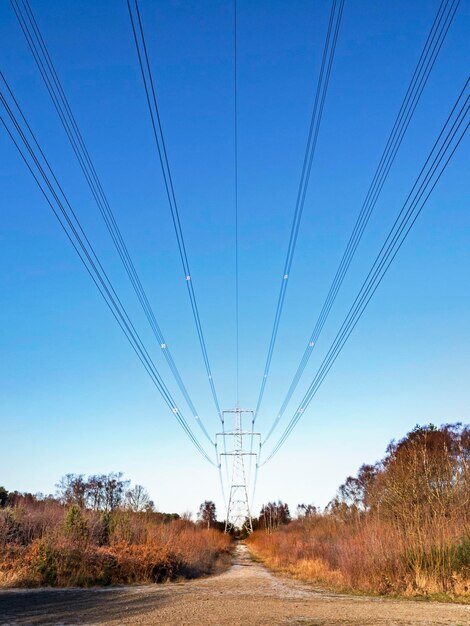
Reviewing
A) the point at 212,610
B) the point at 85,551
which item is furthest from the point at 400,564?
the point at 85,551

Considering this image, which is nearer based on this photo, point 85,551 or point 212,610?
point 212,610

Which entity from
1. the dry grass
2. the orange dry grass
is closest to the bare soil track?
the orange dry grass

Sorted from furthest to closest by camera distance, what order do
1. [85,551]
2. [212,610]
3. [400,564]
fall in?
[85,551] → [400,564] → [212,610]

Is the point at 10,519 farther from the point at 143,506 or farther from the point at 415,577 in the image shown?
the point at 415,577

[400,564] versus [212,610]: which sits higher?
[400,564]

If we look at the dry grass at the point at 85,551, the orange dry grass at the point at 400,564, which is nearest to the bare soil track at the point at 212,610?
the orange dry grass at the point at 400,564

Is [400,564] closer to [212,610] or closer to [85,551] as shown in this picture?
[212,610]

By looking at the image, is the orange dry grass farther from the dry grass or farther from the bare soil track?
the dry grass

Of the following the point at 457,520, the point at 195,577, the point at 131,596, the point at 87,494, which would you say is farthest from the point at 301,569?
the point at 87,494

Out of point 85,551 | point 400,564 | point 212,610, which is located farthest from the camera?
point 85,551
